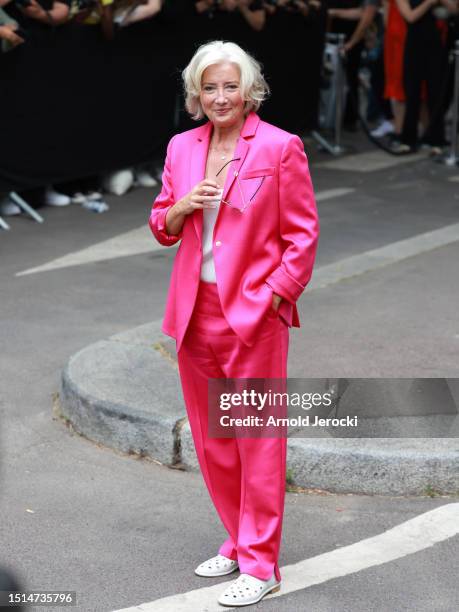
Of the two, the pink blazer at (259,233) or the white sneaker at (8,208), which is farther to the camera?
the white sneaker at (8,208)

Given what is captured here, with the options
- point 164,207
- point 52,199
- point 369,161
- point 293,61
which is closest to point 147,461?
point 164,207

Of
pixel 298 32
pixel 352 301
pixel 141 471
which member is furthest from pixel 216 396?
pixel 298 32

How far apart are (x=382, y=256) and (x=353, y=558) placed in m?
4.62

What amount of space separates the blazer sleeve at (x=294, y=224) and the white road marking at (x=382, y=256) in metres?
3.79

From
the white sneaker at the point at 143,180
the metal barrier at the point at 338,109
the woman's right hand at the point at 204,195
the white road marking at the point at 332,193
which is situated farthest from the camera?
the metal barrier at the point at 338,109

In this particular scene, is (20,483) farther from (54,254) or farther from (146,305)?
(54,254)

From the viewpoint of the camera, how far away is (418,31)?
549 inches

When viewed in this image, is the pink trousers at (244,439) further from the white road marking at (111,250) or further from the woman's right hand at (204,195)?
the white road marking at (111,250)

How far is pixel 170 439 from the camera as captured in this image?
5.23 metres

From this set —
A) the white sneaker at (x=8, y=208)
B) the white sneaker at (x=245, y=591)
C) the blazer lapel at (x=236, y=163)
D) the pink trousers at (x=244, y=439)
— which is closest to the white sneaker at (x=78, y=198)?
the white sneaker at (x=8, y=208)

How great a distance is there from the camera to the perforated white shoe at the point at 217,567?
4.26 meters

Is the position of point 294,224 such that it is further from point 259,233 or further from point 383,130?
point 383,130

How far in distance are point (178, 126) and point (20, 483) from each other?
7.48 meters

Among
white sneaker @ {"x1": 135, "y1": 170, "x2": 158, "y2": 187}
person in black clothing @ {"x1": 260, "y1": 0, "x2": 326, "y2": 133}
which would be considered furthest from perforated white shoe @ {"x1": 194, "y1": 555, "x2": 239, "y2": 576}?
person in black clothing @ {"x1": 260, "y1": 0, "x2": 326, "y2": 133}
